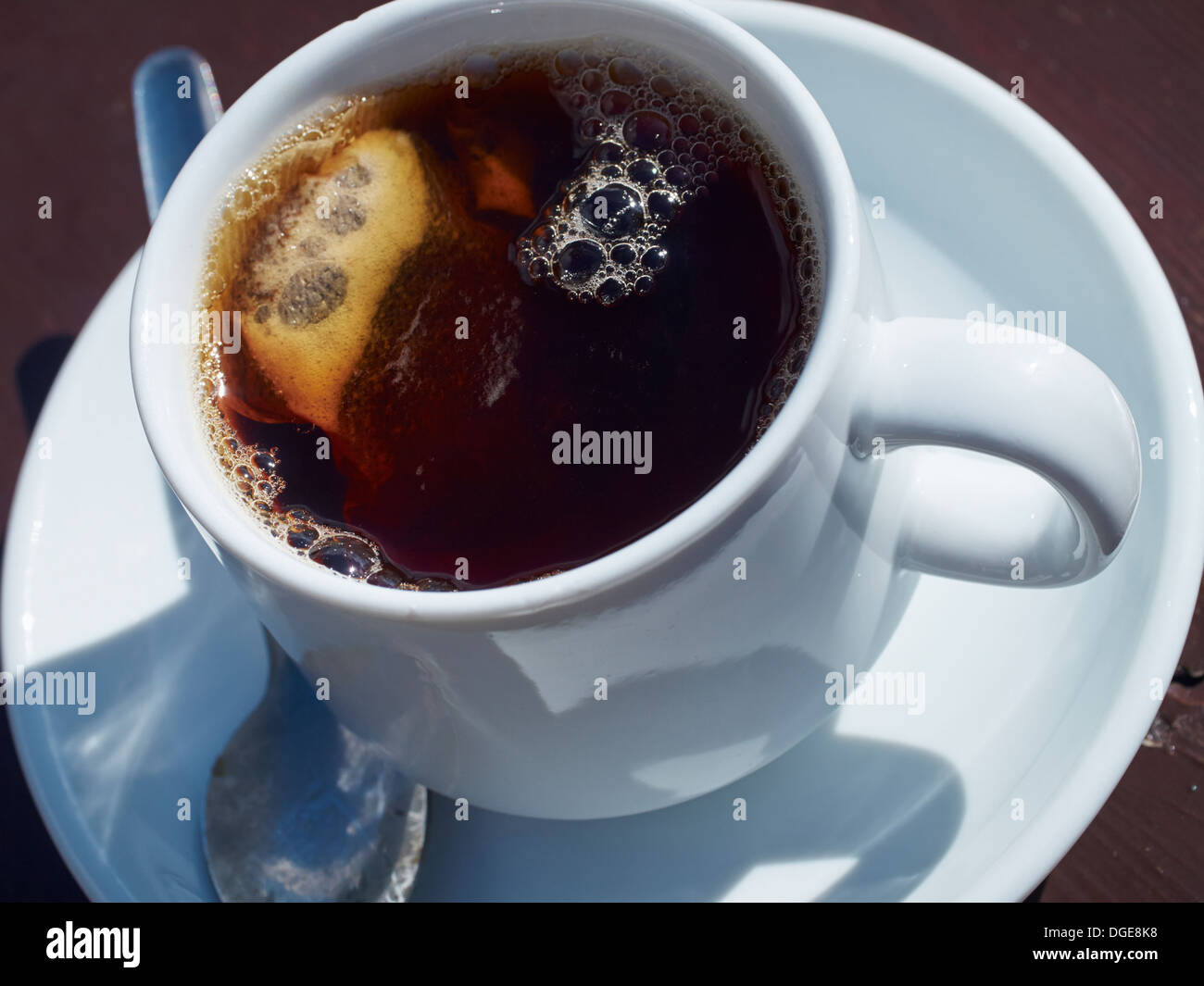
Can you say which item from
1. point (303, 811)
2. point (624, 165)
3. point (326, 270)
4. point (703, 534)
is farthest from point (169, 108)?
point (703, 534)

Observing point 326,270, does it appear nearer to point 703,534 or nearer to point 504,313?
point 504,313

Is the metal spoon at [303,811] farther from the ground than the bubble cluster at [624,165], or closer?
closer

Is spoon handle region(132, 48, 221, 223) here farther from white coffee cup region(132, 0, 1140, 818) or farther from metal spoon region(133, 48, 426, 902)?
metal spoon region(133, 48, 426, 902)

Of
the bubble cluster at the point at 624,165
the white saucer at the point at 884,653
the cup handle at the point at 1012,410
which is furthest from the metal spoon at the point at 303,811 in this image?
the cup handle at the point at 1012,410

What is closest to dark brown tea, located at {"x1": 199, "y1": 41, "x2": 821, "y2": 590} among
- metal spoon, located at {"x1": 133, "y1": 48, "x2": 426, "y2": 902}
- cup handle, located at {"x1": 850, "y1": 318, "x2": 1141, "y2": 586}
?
cup handle, located at {"x1": 850, "y1": 318, "x2": 1141, "y2": 586}

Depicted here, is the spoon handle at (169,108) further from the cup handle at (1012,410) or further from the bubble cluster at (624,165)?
the cup handle at (1012,410)
